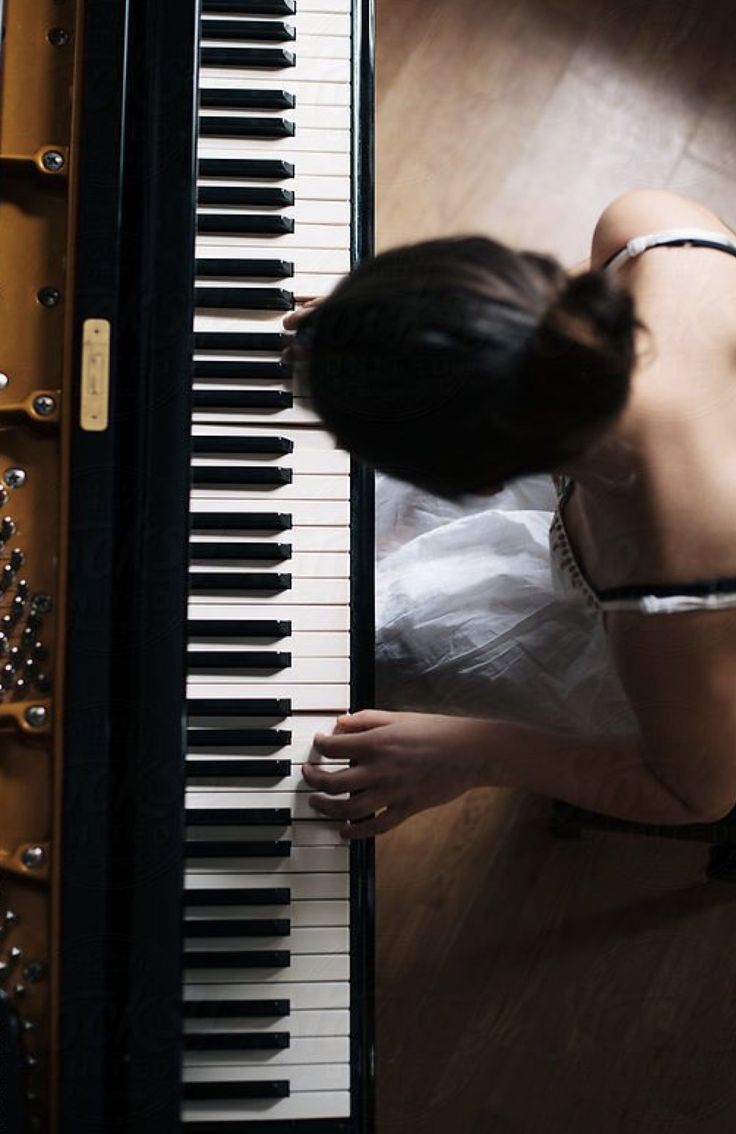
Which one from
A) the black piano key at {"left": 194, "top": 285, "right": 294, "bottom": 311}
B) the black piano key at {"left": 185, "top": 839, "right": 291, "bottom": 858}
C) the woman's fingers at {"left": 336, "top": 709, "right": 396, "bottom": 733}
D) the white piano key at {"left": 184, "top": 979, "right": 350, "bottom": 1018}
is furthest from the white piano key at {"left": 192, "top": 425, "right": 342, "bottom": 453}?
the white piano key at {"left": 184, "top": 979, "right": 350, "bottom": 1018}

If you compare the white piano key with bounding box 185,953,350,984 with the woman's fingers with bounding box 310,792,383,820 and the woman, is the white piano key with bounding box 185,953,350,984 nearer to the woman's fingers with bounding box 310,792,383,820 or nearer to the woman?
the woman's fingers with bounding box 310,792,383,820

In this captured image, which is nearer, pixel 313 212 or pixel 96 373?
pixel 96 373

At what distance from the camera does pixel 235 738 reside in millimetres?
861

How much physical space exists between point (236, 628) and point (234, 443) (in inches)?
6.1

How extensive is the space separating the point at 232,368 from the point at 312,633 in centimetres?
23

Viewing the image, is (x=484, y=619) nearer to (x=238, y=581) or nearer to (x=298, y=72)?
(x=238, y=581)

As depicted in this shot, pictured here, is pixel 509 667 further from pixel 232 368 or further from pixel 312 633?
pixel 232 368

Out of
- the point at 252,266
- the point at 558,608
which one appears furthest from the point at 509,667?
the point at 252,266

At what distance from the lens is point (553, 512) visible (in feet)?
3.00

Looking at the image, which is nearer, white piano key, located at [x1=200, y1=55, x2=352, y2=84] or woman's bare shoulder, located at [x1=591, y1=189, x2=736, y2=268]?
woman's bare shoulder, located at [x1=591, y1=189, x2=736, y2=268]

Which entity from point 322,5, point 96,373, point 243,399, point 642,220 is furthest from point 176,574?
point 322,5

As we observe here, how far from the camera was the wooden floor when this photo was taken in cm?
89

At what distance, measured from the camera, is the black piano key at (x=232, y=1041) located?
84cm

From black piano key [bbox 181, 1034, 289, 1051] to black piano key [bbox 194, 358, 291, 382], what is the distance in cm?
53
